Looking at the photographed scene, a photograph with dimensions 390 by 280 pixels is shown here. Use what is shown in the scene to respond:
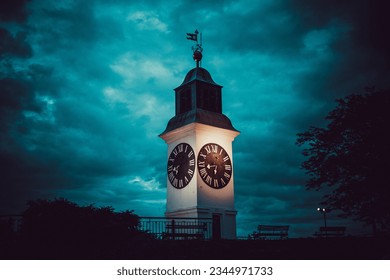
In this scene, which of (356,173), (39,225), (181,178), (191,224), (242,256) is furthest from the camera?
(181,178)

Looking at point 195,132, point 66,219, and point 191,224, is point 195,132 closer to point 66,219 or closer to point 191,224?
point 191,224

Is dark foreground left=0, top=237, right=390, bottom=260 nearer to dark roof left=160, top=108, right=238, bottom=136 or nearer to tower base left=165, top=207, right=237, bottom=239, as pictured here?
→ tower base left=165, top=207, right=237, bottom=239

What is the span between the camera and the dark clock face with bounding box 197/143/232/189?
1018 inches

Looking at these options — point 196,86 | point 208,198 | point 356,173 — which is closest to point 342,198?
point 356,173

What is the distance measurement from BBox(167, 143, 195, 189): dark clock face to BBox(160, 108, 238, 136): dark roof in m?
1.35

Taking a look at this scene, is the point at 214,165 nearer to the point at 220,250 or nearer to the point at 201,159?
the point at 201,159

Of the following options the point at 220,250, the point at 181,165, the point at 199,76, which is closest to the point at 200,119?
the point at 181,165

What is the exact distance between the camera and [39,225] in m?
16.5

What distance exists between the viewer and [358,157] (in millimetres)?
17984

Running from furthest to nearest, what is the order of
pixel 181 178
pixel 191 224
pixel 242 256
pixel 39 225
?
pixel 181 178, pixel 191 224, pixel 39 225, pixel 242 256

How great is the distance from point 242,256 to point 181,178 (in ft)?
39.9

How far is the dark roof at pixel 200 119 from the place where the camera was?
86.7 feet

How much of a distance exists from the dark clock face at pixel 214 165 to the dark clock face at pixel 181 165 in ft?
1.91

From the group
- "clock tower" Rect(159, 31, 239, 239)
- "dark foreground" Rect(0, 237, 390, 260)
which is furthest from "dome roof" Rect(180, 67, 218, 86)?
"dark foreground" Rect(0, 237, 390, 260)
